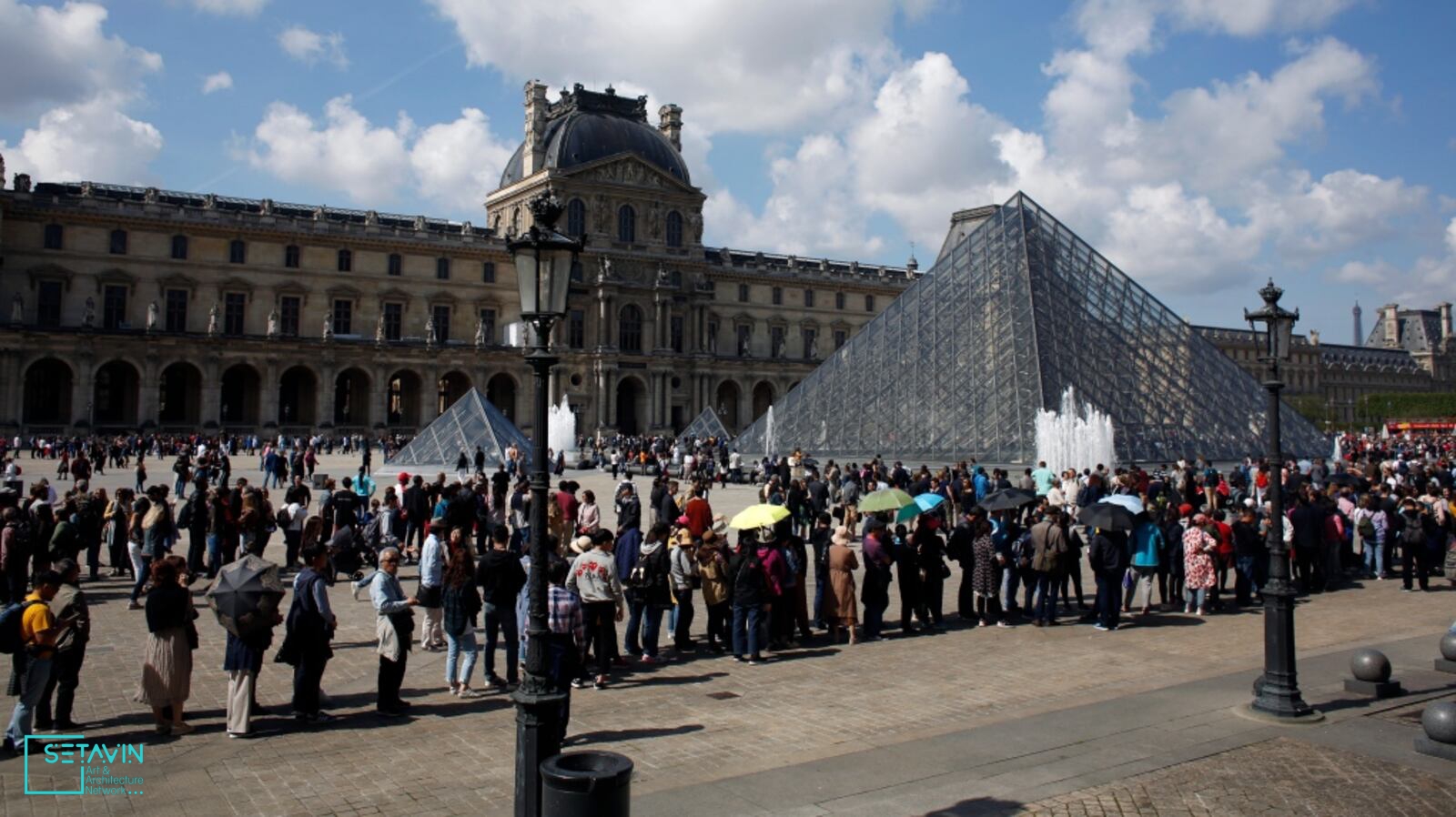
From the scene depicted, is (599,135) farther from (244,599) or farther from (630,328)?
(244,599)

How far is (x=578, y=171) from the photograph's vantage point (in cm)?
5647

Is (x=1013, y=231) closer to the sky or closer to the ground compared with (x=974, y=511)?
closer to the sky

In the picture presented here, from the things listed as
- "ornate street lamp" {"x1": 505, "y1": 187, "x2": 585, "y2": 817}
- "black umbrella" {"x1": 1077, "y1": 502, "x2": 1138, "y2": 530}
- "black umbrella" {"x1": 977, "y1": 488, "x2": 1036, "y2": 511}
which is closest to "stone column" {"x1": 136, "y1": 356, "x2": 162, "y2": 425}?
"black umbrella" {"x1": 977, "y1": 488, "x2": 1036, "y2": 511}

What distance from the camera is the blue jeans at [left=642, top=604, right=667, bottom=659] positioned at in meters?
9.40

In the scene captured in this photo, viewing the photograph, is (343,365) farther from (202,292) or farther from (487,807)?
(487,807)

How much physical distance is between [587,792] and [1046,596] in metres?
7.95

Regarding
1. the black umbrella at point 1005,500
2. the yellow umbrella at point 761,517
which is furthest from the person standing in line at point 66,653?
the black umbrella at point 1005,500

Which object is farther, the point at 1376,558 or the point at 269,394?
the point at 269,394

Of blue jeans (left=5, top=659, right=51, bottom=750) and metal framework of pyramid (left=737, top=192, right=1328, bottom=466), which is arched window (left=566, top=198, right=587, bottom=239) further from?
blue jeans (left=5, top=659, right=51, bottom=750)

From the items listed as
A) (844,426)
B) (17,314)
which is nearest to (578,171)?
(17,314)

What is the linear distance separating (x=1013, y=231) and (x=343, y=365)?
33695 mm

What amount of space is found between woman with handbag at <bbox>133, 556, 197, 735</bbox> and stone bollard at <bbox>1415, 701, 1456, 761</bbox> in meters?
7.96

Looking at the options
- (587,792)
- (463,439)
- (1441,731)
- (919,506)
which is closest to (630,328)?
(463,439)

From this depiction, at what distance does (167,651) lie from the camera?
690cm
